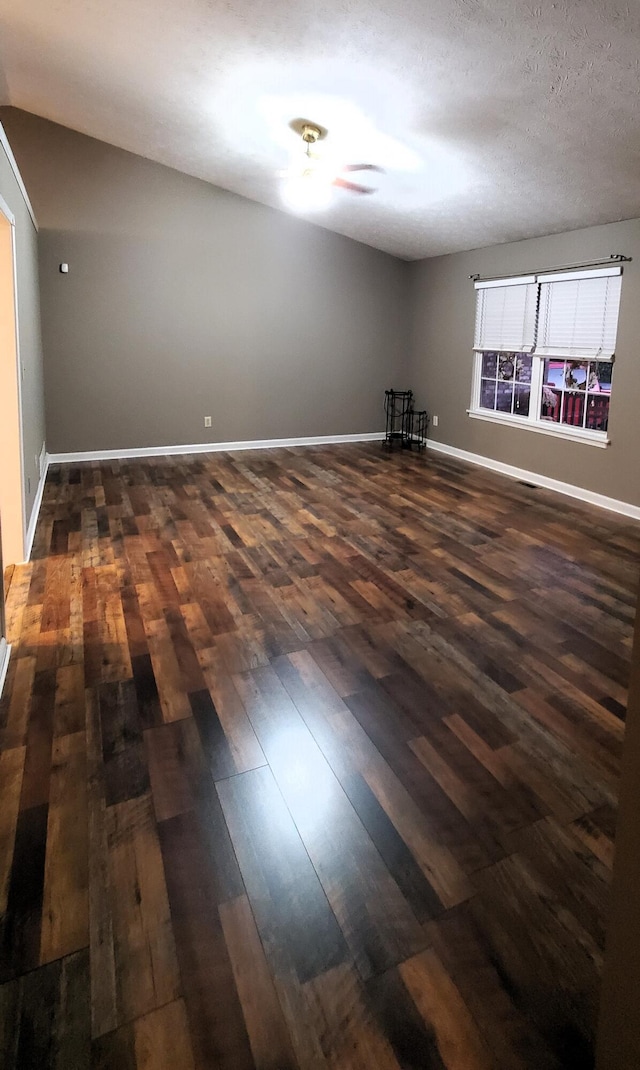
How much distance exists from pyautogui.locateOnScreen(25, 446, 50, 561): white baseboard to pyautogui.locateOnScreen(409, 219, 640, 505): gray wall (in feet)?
14.5

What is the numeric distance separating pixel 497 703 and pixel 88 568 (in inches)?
98.5

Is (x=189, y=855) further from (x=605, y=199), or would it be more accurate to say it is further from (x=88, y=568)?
(x=605, y=199)

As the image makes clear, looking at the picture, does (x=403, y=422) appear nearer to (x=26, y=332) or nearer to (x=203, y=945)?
(x=26, y=332)

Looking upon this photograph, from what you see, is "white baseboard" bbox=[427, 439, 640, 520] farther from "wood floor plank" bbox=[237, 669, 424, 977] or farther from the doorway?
the doorway

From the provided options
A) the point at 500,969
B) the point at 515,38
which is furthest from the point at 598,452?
the point at 500,969

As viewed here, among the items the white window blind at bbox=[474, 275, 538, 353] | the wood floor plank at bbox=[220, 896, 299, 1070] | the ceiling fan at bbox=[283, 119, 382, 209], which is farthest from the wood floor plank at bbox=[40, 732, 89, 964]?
the white window blind at bbox=[474, 275, 538, 353]

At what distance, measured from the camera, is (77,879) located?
1.58 metres

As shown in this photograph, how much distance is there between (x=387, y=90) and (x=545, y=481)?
3.53m

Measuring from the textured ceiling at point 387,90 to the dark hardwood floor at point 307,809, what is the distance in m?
2.58

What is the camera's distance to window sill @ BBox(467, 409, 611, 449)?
16.9 ft

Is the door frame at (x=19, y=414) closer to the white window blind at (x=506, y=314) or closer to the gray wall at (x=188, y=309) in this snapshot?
the gray wall at (x=188, y=309)

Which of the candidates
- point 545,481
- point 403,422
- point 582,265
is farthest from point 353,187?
point 403,422

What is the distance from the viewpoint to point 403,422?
8.03 meters

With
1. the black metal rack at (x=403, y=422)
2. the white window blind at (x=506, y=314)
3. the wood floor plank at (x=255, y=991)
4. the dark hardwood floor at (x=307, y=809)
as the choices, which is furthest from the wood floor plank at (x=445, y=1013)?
the black metal rack at (x=403, y=422)
